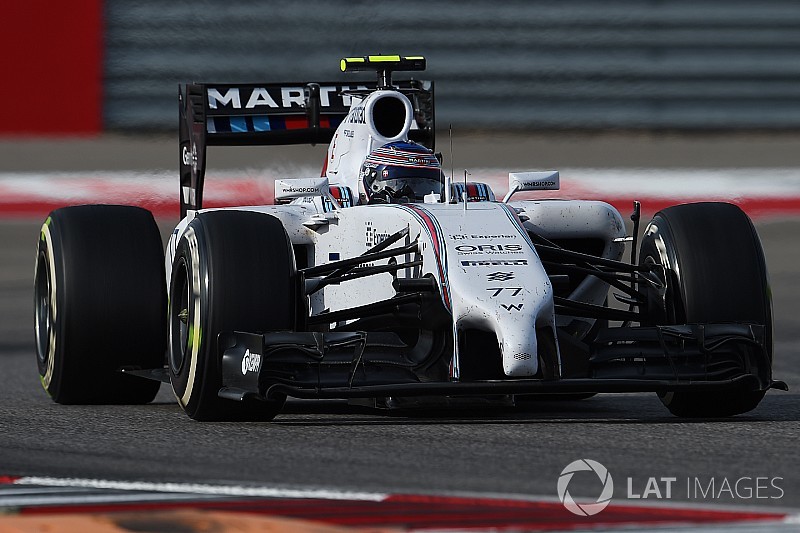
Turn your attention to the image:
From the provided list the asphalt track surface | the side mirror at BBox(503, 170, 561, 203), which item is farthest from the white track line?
the side mirror at BBox(503, 170, 561, 203)

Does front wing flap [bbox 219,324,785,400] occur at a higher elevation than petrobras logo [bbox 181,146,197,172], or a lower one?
lower

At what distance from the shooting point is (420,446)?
6.93 m

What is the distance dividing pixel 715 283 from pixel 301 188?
2.19 meters

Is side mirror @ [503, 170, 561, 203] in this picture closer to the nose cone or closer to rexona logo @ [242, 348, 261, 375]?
the nose cone

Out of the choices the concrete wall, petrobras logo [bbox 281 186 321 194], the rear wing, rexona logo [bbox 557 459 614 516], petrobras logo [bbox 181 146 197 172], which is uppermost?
the concrete wall

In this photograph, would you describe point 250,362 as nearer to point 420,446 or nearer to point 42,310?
point 420,446

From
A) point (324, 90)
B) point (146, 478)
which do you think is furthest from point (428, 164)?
point (146, 478)

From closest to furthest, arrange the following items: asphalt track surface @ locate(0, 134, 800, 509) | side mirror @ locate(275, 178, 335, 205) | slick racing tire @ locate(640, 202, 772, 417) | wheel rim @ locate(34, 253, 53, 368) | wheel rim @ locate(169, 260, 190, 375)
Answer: asphalt track surface @ locate(0, 134, 800, 509), slick racing tire @ locate(640, 202, 772, 417), wheel rim @ locate(169, 260, 190, 375), side mirror @ locate(275, 178, 335, 205), wheel rim @ locate(34, 253, 53, 368)

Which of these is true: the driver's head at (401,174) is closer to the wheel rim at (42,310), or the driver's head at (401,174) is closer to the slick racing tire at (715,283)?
the slick racing tire at (715,283)

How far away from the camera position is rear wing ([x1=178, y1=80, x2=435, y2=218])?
1034cm

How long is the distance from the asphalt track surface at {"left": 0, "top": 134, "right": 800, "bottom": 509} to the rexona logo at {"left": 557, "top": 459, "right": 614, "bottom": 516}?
40 mm

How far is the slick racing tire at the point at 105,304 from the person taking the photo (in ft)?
29.7

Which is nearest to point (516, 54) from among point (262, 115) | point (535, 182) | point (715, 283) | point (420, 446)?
point (262, 115)

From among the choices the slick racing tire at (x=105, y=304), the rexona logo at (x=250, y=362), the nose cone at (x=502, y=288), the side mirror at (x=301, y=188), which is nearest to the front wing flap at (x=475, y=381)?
the rexona logo at (x=250, y=362)
